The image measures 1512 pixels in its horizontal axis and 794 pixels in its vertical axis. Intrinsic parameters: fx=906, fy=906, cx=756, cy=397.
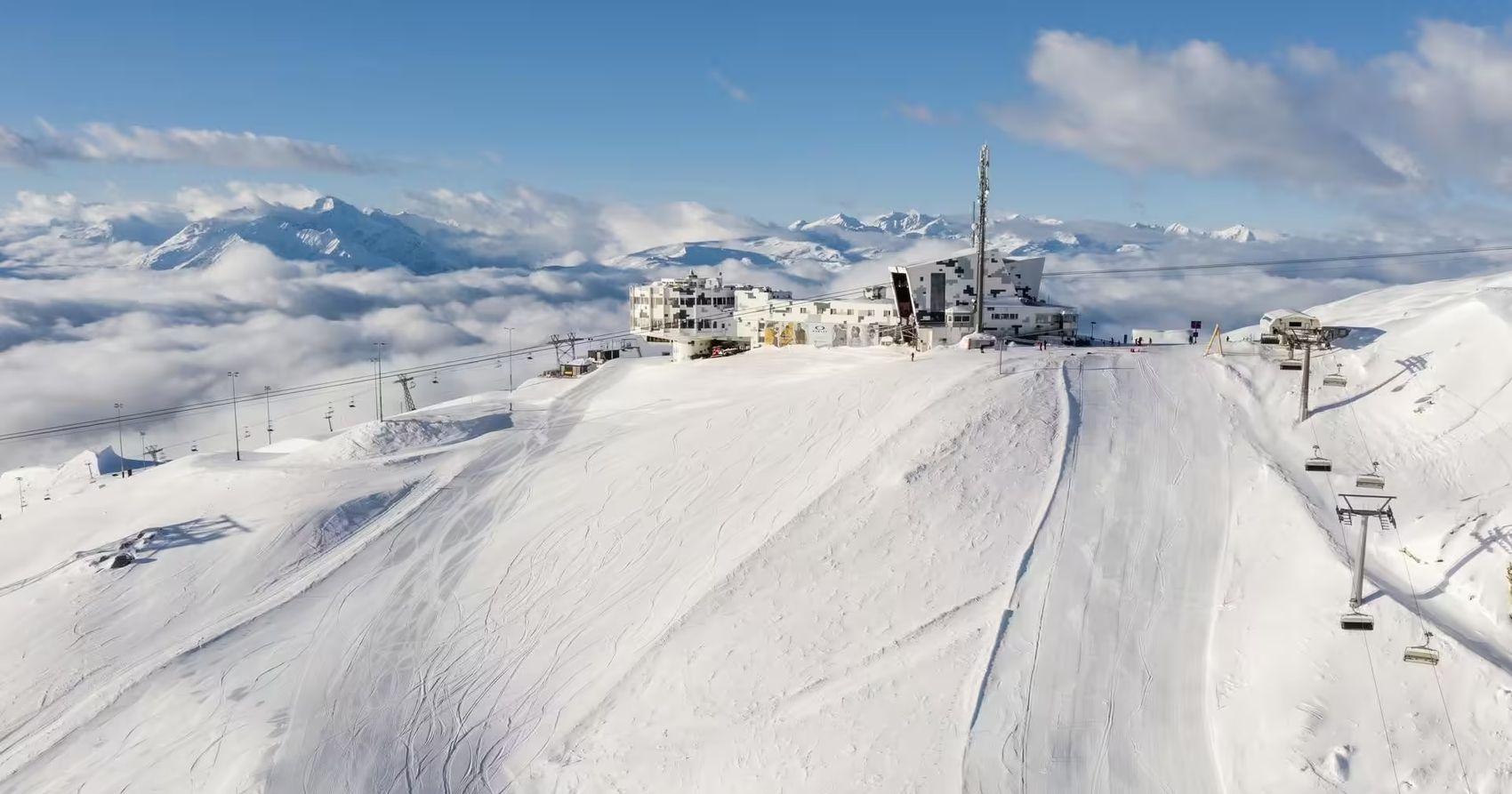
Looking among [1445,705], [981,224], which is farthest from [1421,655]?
[981,224]

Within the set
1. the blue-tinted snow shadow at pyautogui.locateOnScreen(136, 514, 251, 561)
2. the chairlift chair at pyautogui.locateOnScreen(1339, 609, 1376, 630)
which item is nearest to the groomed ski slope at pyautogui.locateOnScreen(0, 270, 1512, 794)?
the blue-tinted snow shadow at pyautogui.locateOnScreen(136, 514, 251, 561)

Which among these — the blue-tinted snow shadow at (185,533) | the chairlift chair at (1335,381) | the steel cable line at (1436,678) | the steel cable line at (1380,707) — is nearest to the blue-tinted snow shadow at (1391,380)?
the chairlift chair at (1335,381)

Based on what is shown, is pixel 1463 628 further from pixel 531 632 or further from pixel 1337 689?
pixel 531 632

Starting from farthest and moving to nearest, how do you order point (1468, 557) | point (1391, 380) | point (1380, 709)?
point (1391, 380) < point (1468, 557) < point (1380, 709)

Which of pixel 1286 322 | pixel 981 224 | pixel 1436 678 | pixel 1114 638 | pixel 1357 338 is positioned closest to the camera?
pixel 1436 678

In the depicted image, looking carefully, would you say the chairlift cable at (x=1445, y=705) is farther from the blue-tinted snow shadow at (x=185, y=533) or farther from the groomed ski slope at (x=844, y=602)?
the blue-tinted snow shadow at (x=185, y=533)

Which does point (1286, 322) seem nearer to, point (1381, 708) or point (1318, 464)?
point (1318, 464)

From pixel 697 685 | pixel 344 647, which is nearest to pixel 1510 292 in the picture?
pixel 697 685

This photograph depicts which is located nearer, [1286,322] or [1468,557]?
[1468,557]
